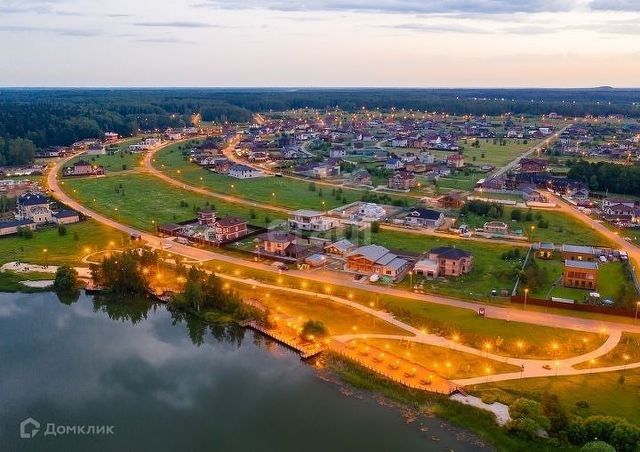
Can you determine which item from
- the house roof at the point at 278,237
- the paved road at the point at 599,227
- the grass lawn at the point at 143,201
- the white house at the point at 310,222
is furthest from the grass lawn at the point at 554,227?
the grass lawn at the point at 143,201

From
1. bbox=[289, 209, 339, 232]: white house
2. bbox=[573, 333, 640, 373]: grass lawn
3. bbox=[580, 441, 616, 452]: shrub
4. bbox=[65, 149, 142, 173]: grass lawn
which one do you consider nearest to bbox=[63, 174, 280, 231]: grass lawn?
bbox=[289, 209, 339, 232]: white house

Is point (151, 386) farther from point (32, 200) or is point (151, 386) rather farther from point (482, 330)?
point (32, 200)

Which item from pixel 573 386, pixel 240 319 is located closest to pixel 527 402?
pixel 573 386

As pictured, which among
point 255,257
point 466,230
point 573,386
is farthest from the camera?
point 466,230

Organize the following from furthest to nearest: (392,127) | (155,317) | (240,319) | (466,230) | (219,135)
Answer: (392,127) → (219,135) → (466,230) → (155,317) → (240,319)

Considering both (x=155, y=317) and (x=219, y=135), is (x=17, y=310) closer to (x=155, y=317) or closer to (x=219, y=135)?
(x=155, y=317)

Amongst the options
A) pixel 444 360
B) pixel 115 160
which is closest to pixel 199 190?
pixel 115 160

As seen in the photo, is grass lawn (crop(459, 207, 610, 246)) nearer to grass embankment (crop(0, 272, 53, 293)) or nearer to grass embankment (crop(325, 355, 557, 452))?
grass embankment (crop(325, 355, 557, 452))
